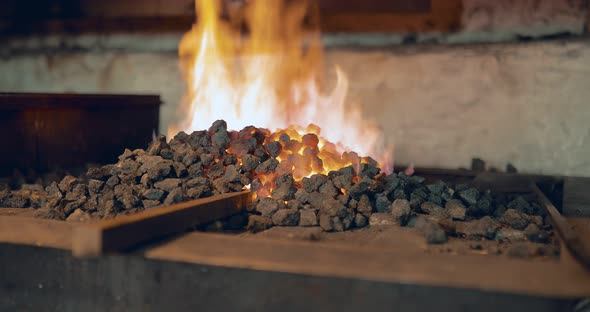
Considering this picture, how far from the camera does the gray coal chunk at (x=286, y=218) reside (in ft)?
7.87

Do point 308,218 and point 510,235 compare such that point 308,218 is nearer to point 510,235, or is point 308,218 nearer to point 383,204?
point 383,204

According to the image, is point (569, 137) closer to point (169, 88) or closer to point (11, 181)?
point (169, 88)

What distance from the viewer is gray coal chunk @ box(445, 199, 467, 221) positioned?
8.46ft

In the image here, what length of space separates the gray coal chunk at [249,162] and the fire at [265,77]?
0.69m

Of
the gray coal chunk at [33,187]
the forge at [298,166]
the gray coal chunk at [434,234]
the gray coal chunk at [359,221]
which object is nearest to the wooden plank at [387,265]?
the forge at [298,166]

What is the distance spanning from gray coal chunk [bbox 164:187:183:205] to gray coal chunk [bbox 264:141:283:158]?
591mm

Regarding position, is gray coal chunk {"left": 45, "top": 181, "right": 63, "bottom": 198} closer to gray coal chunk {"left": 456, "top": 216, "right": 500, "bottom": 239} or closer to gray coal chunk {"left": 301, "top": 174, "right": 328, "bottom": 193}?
gray coal chunk {"left": 301, "top": 174, "right": 328, "bottom": 193}

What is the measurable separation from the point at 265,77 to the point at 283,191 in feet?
4.58

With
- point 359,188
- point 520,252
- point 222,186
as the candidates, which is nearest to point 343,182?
point 359,188

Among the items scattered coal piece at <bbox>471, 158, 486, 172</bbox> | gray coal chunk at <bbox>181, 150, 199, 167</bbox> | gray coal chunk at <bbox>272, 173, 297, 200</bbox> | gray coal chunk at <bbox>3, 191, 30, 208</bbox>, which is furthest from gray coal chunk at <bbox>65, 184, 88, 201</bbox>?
scattered coal piece at <bbox>471, 158, 486, 172</bbox>

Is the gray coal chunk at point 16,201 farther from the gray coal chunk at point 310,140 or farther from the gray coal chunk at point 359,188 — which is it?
the gray coal chunk at point 359,188

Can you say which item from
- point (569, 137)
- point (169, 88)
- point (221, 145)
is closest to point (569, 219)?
point (569, 137)

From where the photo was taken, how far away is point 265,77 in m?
3.80

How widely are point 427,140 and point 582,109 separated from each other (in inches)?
34.6
